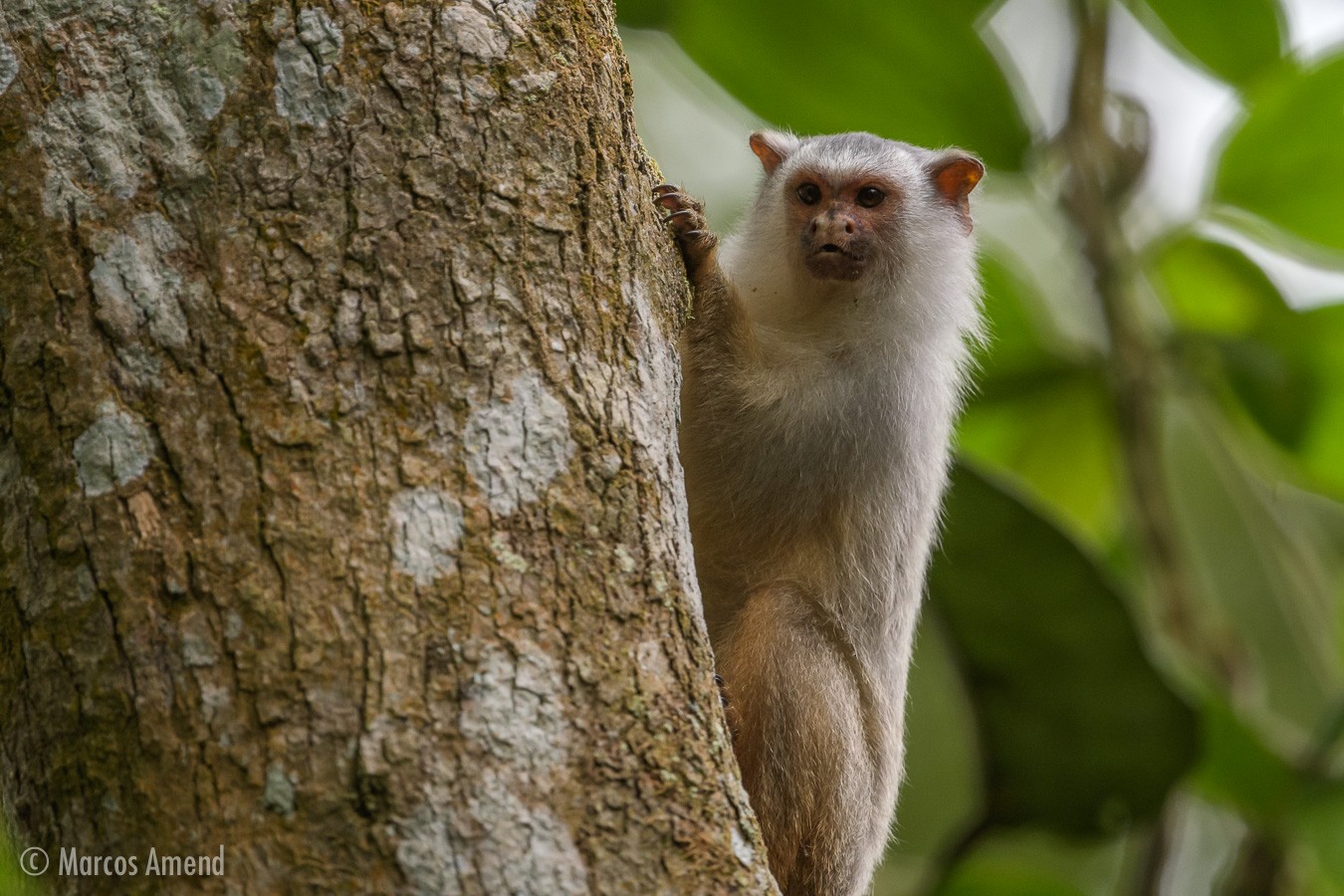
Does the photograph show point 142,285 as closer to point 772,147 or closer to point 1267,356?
point 772,147

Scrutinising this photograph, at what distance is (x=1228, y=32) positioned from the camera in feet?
16.9

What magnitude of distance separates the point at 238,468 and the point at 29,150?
73 cm

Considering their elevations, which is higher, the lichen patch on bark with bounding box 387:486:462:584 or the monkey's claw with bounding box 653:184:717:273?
the monkey's claw with bounding box 653:184:717:273

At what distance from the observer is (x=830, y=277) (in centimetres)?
456

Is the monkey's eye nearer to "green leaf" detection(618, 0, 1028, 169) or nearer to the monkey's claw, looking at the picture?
"green leaf" detection(618, 0, 1028, 169)

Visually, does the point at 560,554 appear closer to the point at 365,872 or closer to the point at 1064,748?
the point at 365,872

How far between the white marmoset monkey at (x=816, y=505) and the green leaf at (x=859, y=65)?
A: 0.63 metres

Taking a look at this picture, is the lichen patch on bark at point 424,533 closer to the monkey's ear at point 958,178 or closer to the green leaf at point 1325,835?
the monkey's ear at point 958,178

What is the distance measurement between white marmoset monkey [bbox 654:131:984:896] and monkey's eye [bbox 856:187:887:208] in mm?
248

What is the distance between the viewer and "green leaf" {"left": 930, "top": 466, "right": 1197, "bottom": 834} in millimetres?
4453

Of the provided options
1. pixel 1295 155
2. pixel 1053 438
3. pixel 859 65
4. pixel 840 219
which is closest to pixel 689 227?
pixel 840 219

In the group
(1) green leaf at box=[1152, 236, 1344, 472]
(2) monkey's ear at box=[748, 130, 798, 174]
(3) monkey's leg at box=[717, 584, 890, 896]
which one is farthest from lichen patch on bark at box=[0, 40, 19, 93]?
(1) green leaf at box=[1152, 236, 1344, 472]

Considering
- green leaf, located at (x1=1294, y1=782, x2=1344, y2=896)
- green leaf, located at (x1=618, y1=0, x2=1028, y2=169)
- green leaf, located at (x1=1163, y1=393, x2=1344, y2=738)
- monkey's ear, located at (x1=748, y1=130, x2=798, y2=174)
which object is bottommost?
green leaf, located at (x1=1294, y1=782, x2=1344, y2=896)

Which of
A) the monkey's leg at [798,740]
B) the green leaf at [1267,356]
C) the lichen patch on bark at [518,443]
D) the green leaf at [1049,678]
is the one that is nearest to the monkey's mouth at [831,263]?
the green leaf at [1049,678]
